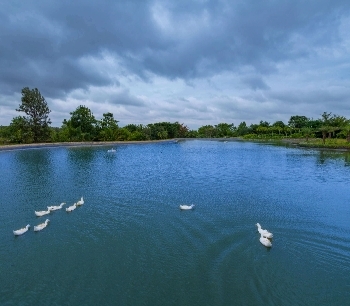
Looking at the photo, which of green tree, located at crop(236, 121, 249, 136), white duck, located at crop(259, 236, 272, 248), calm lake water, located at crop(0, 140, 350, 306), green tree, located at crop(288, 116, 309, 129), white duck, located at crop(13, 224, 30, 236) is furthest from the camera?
green tree, located at crop(236, 121, 249, 136)

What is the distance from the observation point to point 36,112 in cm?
5681

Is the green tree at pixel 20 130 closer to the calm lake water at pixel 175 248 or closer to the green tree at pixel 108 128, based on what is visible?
the green tree at pixel 108 128

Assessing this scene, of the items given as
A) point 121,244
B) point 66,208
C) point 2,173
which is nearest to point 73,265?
point 121,244

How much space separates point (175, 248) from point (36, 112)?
57.6m

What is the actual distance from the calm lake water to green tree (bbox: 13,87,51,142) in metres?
43.9

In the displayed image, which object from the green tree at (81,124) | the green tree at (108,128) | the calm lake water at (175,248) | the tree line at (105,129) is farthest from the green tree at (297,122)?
the calm lake water at (175,248)

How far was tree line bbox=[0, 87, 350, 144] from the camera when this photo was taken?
182 ft

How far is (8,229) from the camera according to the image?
36.1 feet

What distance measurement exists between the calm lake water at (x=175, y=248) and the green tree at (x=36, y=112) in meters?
43.9

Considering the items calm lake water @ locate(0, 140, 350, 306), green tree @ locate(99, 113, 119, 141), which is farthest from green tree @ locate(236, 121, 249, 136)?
calm lake water @ locate(0, 140, 350, 306)

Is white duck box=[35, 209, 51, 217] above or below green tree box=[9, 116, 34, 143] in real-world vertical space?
below

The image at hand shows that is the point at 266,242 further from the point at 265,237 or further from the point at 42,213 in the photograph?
the point at 42,213

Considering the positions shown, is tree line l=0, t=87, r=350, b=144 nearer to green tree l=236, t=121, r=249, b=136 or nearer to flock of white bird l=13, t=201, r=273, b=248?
green tree l=236, t=121, r=249, b=136

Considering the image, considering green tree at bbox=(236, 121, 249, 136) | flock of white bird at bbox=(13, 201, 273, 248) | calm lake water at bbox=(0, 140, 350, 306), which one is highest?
green tree at bbox=(236, 121, 249, 136)
